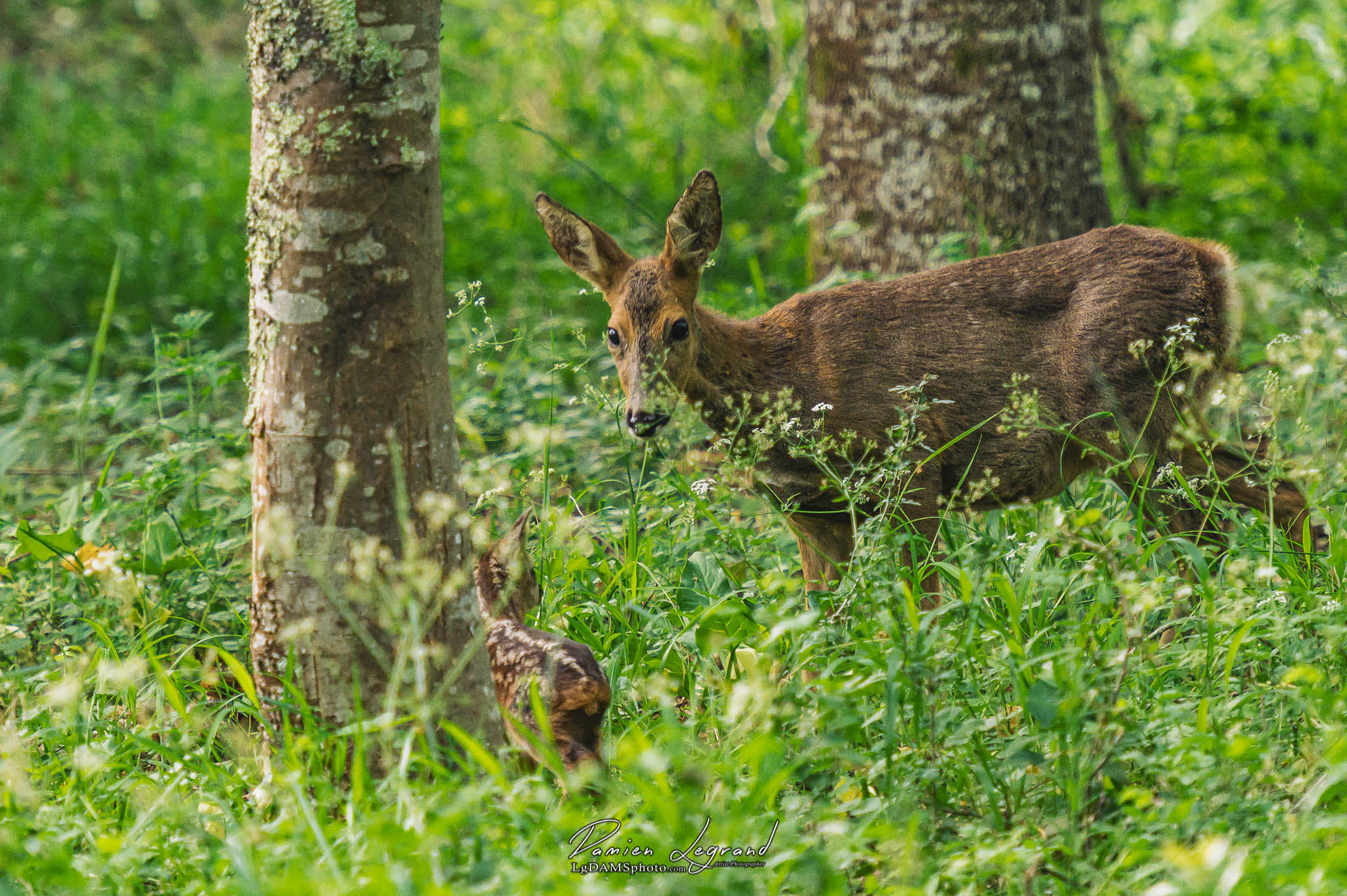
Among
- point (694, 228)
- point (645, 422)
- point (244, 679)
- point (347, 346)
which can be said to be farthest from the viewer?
point (694, 228)

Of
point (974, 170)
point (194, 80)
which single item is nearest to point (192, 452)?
point (974, 170)

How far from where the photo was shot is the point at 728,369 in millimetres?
4484

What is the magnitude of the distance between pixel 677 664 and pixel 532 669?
21.4 inches

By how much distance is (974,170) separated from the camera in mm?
5664

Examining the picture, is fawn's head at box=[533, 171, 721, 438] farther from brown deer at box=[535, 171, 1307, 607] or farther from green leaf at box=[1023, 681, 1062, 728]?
green leaf at box=[1023, 681, 1062, 728]

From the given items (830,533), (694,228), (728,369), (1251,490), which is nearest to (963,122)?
(694,228)

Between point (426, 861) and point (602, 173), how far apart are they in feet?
24.4

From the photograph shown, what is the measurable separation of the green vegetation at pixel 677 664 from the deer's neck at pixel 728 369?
0.27 metres

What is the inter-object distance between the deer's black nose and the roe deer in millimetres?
558

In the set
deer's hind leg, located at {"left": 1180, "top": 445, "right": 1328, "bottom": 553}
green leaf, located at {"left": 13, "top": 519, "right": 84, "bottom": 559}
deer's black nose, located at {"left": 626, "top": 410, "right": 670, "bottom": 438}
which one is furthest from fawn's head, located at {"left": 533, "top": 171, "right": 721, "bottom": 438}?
deer's hind leg, located at {"left": 1180, "top": 445, "right": 1328, "bottom": 553}

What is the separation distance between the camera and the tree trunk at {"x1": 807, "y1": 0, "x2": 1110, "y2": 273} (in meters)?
5.62

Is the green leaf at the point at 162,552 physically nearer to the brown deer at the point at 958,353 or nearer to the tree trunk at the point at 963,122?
the brown deer at the point at 958,353

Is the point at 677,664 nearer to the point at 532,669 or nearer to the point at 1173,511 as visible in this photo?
the point at 532,669

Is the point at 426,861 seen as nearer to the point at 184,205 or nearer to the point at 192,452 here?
the point at 192,452
